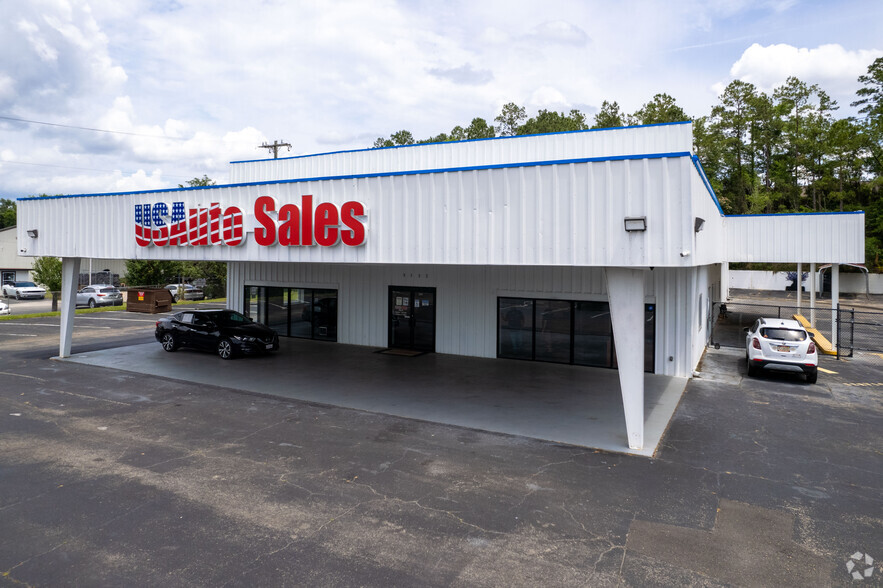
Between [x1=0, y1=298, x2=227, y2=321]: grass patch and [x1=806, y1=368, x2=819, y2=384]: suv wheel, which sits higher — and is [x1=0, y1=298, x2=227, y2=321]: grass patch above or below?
above

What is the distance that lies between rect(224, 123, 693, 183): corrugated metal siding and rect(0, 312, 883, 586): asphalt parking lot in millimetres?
9339

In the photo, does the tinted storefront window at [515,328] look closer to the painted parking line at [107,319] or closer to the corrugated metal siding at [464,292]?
the corrugated metal siding at [464,292]

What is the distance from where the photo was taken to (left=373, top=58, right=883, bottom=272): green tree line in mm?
50750

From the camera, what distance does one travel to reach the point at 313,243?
34.6 ft

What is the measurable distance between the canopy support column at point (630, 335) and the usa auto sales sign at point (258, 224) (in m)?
4.64

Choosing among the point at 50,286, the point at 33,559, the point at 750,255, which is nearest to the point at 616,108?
the point at 750,255

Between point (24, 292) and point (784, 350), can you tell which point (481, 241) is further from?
point (24, 292)

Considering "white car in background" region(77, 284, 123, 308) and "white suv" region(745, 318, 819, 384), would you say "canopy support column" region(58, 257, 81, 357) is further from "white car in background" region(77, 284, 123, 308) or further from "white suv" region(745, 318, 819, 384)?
"white car in background" region(77, 284, 123, 308)

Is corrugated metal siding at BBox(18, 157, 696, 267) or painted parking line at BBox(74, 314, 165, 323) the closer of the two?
corrugated metal siding at BBox(18, 157, 696, 267)

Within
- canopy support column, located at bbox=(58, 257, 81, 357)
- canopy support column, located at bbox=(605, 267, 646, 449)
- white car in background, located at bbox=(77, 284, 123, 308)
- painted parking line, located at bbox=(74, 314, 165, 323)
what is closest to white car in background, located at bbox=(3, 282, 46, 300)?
white car in background, located at bbox=(77, 284, 123, 308)

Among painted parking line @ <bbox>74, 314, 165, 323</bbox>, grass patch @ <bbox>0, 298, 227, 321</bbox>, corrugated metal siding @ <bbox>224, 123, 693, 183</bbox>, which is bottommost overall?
painted parking line @ <bbox>74, 314, 165, 323</bbox>

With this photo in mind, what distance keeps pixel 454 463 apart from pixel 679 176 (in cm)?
535

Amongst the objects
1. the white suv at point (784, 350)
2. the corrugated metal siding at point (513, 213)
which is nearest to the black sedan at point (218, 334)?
the corrugated metal siding at point (513, 213)

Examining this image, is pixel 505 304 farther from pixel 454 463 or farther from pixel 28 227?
pixel 28 227
